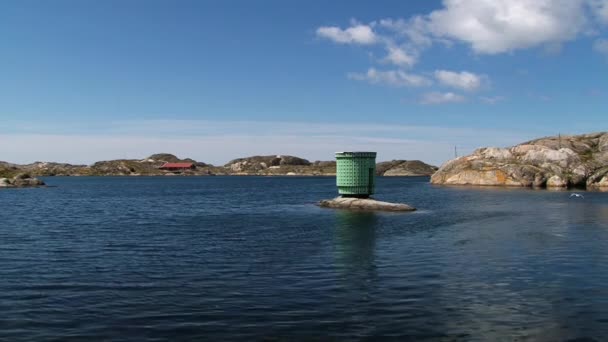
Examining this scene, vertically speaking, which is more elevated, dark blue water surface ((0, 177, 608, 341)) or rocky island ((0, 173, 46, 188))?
rocky island ((0, 173, 46, 188))

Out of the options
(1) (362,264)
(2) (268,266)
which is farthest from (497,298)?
(2) (268,266)

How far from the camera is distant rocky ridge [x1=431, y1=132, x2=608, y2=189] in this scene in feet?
503

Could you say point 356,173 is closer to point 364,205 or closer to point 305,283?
point 364,205

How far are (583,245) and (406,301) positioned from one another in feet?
76.0

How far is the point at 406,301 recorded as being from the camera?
22094mm

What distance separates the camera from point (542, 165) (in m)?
159

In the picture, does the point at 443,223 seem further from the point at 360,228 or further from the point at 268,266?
the point at 268,266

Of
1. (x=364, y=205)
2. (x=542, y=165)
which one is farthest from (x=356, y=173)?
(x=542, y=165)

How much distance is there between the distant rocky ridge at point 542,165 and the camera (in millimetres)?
153250

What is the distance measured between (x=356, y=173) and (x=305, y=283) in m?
49.8

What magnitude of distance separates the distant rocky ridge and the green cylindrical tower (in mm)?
95783

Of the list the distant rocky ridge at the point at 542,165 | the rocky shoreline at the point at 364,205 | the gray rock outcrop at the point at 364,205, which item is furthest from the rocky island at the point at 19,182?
the distant rocky ridge at the point at 542,165

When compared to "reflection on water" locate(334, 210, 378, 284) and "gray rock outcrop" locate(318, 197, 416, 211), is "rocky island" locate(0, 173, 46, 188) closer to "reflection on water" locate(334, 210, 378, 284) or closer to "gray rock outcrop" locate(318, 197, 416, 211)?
"gray rock outcrop" locate(318, 197, 416, 211)

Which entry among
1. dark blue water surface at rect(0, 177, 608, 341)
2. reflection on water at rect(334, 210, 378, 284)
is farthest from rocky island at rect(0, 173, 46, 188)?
reflection on water at rect(334, 210, 378, 284)
